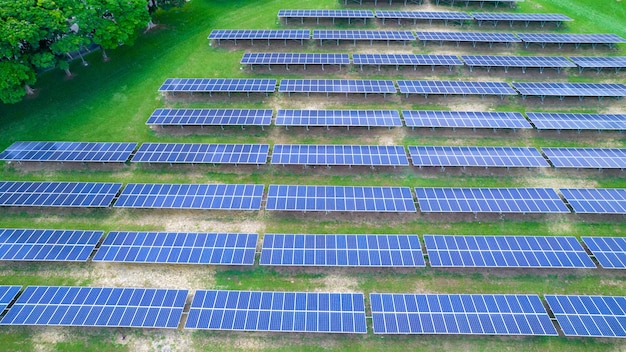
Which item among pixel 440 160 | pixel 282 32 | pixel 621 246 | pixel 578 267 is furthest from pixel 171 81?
pixel 621 246

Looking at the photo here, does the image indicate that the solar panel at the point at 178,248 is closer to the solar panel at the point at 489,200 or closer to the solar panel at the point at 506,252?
the solar panel at the point at 506,252

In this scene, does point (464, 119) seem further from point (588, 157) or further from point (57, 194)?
point (57, 194)

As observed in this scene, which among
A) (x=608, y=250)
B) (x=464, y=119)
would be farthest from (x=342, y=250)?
(x=464, y=119)

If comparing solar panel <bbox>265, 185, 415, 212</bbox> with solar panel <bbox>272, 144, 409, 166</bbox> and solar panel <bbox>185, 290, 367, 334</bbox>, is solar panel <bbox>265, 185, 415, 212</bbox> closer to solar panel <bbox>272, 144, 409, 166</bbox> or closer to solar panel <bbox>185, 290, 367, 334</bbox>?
solar panel <bbox>272, 144, 409, 166</bbox>

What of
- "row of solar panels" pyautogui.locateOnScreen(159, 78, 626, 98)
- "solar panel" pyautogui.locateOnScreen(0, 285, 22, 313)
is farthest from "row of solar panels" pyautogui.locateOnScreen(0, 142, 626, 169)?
"solar panel" pyautogui.locateOnScreen(0, 285, 22, 313)

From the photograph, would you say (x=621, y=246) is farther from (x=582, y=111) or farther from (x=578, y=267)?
(x=582, y=111)

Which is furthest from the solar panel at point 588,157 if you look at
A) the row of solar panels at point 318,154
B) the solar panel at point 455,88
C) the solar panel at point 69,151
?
the solar panel at point 69,151
